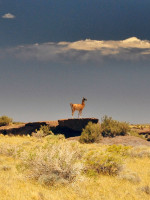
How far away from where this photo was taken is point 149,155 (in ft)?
53.7

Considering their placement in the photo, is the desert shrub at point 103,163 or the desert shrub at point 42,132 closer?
the desert shrub at point 103,163

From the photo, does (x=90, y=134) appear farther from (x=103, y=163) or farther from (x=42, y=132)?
(x=103, y=163)

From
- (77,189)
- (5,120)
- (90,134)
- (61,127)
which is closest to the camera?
(77,189)

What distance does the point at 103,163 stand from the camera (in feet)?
36.0

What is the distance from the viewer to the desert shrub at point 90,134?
989 inches

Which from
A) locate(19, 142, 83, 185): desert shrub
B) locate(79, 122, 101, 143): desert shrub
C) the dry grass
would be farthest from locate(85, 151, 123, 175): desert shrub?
locate(79, 122, 101, 143): desert shrub

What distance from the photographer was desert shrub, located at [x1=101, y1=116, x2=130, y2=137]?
27.5 meters

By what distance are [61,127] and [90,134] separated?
586 cm

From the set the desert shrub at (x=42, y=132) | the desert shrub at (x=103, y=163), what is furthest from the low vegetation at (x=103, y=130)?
the desert shrub at (x=103, y=163)

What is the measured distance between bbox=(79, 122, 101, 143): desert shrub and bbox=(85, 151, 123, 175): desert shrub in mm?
13869

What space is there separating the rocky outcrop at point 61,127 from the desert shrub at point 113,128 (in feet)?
3.83

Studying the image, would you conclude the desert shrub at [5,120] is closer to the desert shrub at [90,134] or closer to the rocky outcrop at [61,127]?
the rocky outcrop at [61,127]

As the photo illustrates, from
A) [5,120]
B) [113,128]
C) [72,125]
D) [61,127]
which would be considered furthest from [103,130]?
[5,120]

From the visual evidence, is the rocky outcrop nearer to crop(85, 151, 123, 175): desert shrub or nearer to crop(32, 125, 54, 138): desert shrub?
crop(32, 125, 54, 138): desert shrub
